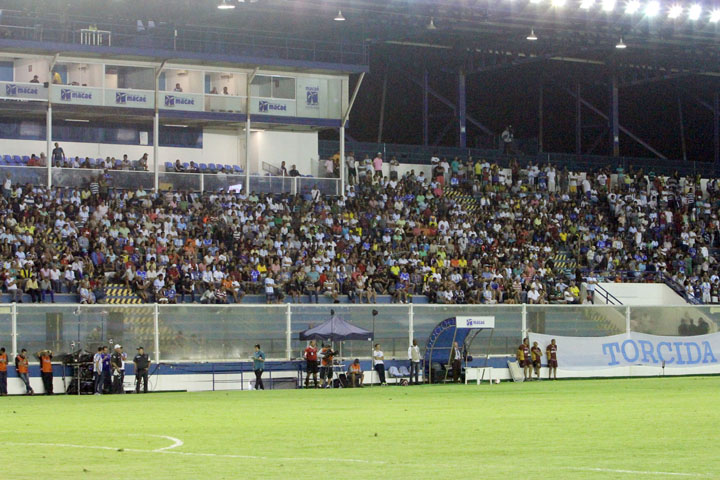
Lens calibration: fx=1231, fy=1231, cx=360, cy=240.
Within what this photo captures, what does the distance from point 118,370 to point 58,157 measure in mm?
15875

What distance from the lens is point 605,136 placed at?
73.1m

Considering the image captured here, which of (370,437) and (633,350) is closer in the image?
(370,437)

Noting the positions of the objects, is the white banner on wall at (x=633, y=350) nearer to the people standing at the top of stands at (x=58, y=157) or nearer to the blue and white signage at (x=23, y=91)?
the people standing at the top of stands at (x=58, y=157)

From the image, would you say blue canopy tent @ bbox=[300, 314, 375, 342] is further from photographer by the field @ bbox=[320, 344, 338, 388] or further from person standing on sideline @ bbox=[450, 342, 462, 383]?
person standing on sideline @ bbox=[450, 342, 462, 383]

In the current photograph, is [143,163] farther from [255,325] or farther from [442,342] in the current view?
[442,342]

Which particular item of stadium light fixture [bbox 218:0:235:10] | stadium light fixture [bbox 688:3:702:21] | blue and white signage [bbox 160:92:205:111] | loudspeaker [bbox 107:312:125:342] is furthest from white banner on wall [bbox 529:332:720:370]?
blue and white signage [bbox 160:92:205:111]

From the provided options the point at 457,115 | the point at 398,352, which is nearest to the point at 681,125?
the point at 457,115

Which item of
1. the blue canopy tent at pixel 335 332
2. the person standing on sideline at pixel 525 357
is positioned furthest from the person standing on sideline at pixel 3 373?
the person standing on sideline at pixel 525 357

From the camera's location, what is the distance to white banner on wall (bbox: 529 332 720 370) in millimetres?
42688

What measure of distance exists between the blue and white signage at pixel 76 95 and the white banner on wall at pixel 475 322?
63.2 ft

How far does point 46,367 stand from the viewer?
34969 mm

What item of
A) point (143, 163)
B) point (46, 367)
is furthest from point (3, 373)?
point (143, 163)

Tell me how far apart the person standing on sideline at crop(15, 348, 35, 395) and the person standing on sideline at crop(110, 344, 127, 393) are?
2370 millimetres

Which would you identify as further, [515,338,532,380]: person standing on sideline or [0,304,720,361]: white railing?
[515,338,532,380]: person standing on sideline
